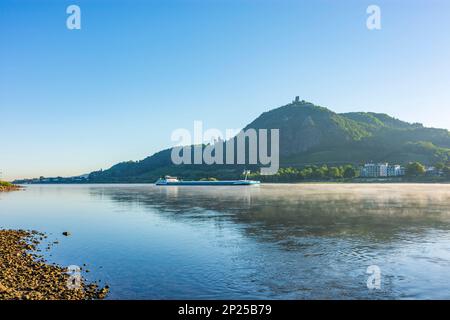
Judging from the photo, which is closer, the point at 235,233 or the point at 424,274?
the point at 424,274

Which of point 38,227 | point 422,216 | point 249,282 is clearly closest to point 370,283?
point 249,282

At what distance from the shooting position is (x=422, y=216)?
5991 centimetres

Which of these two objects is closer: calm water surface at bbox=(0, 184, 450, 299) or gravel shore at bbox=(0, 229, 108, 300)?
gravel shore at bbox=(0, 229, 108, 300)

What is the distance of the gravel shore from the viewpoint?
2120cm

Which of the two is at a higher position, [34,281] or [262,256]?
[34,281]

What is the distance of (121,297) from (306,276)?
11.9 m

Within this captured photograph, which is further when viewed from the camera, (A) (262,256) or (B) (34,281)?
(A) (262,256)

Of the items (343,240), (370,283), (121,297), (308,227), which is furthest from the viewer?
(308,227)

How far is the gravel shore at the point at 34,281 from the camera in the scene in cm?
2120

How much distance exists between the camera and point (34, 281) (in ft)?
79.4

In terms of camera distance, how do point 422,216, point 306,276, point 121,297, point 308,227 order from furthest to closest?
point 422,216 < point 308,227 < point 306,276 < point 121,297

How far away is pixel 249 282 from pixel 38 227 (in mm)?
40480
